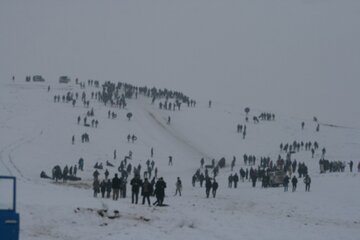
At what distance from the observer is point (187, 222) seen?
20.4 metres

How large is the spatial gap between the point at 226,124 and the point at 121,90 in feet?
63.4

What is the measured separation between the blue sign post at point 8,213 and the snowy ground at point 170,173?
146 inches

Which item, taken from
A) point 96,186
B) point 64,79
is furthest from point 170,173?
point 64,79

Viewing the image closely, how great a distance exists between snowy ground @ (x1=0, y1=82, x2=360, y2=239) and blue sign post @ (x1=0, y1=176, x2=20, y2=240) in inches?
146

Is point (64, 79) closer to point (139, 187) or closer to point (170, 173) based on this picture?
point (170, 173)

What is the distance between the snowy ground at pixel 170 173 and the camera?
1953 cm

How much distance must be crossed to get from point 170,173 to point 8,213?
42.2 m

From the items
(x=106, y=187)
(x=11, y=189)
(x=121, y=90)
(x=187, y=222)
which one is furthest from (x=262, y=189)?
(x=121, y=90)

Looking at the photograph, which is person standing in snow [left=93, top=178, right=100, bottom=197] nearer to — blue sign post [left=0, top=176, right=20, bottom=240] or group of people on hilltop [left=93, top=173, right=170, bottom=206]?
group of people on hilltop [left=93, top=173, right=170, bottom=206]

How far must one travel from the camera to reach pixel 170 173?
5478cm

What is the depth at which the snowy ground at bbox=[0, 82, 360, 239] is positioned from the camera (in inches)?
769

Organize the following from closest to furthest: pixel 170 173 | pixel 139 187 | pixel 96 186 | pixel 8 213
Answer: pixel 8 213, pixel 139 187, pixel 96 186, pixel 170 173

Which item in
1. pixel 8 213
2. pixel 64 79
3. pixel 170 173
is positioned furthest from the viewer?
pixel 64 79

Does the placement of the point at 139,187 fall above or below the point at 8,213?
below
